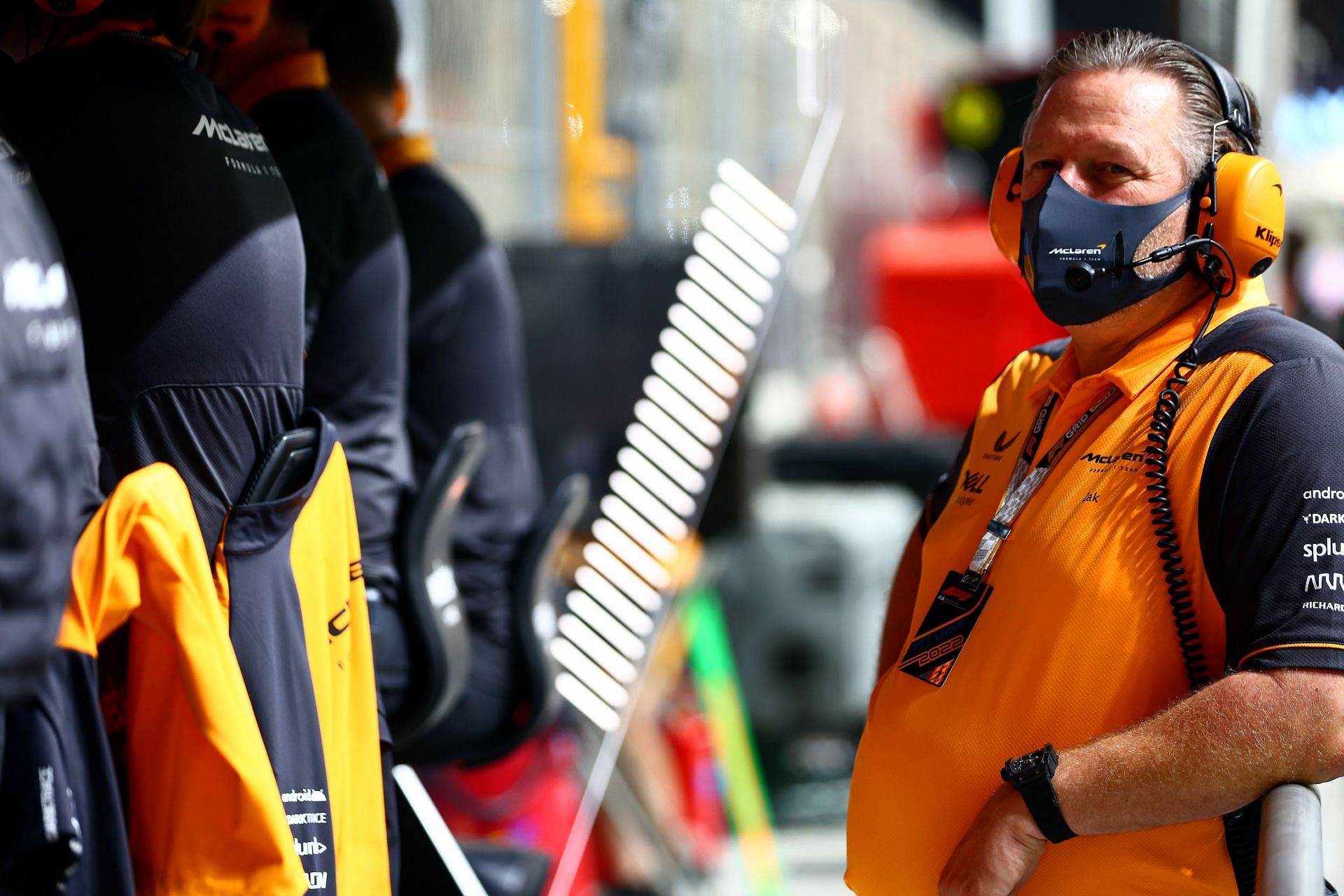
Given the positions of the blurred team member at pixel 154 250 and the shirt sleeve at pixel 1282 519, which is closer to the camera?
the shirt sleeve at pixel 1282 519

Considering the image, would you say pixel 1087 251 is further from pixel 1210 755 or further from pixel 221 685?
pixel 221 685

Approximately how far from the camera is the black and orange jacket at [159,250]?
5.28 ft

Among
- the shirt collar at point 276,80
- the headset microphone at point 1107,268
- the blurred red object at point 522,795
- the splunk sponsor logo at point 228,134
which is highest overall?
the shirt collar at point 276,80

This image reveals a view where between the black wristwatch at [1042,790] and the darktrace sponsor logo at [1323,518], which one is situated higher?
the darktrace sponsor logo at [1323,518]

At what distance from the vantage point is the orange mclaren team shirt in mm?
1424

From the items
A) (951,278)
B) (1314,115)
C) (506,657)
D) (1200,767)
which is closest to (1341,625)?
(1200,767)

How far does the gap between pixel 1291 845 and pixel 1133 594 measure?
286mm

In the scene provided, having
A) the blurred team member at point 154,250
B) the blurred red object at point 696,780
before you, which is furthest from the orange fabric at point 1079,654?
the blurred red object at point 696,780

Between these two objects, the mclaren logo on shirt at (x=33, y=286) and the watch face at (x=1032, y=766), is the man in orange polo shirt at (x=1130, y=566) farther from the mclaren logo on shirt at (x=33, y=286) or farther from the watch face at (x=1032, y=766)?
the mclaren logo on shirt at (x=33, y=286)

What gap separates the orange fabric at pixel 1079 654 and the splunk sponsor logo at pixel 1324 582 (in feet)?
0.36

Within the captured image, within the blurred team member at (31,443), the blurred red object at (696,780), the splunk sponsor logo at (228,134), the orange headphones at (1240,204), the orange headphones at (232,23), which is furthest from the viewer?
the blurred red object at (696,780)

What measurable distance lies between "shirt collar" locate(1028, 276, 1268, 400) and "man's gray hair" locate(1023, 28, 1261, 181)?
0.15 meters

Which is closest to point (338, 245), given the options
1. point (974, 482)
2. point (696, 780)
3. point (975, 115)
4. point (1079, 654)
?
point (974, 482)

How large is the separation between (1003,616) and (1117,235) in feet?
1.48
